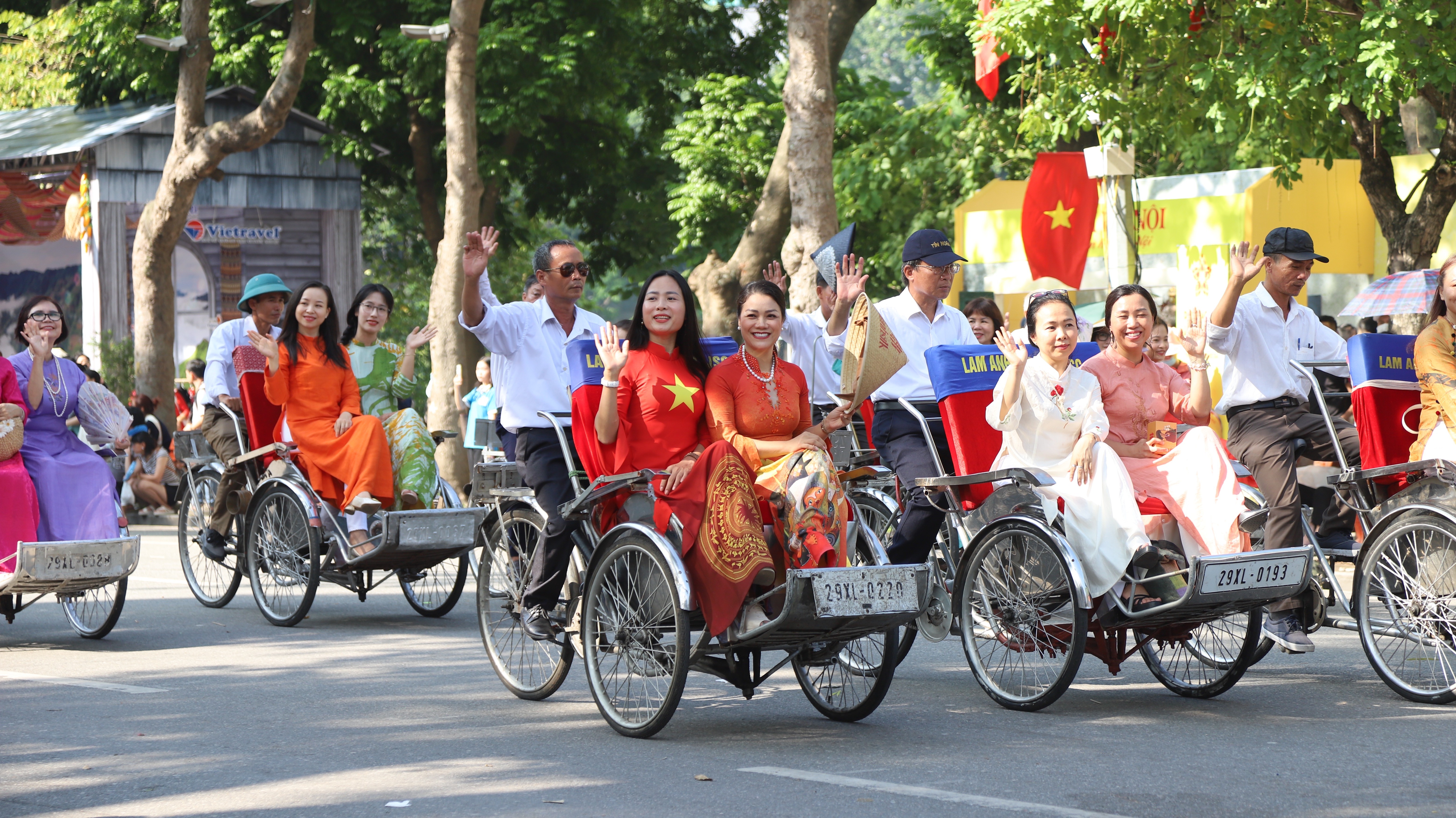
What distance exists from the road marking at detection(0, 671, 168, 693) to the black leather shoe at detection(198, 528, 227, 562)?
247 cm

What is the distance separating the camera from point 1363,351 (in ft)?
25.5

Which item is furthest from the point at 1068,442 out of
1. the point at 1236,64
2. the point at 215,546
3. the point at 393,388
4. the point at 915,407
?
the point at 1236,64

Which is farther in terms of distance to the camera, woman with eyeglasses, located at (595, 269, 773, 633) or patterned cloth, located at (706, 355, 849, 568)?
patterned cloth, located at (706, 355, 849, 568)

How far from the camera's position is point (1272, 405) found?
26.9 feet

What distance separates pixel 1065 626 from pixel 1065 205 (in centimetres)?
1315

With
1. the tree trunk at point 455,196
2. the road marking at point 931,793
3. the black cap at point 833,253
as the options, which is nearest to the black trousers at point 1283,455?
the black cap at point 833,253

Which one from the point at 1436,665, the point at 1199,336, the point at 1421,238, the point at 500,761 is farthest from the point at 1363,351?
the point at 1421,238

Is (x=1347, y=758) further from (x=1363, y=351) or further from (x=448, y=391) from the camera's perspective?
(x=448, y=391)

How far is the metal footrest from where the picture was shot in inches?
343

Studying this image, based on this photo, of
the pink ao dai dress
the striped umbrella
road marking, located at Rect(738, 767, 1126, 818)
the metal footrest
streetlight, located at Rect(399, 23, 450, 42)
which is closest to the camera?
road marking, located at Rect(738, 767, 1126, 818)

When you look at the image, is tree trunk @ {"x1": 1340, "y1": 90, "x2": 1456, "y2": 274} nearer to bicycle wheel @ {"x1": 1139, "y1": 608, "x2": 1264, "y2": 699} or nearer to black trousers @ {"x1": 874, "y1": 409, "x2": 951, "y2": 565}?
black trousers @ {"x1": 874, "y1": 409, "x2": 951, "y2": 565}

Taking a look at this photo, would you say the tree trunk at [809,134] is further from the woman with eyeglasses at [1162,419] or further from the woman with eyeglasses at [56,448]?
the woman with eyeglasses at [1162,419]

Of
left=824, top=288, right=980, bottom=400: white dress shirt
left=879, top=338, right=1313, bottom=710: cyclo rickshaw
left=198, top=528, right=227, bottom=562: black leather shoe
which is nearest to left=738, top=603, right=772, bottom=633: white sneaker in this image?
left=879, top=338, right=1313, bottom=710: cyclo rickshaw

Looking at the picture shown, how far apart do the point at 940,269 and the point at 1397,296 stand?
4.08 meters
